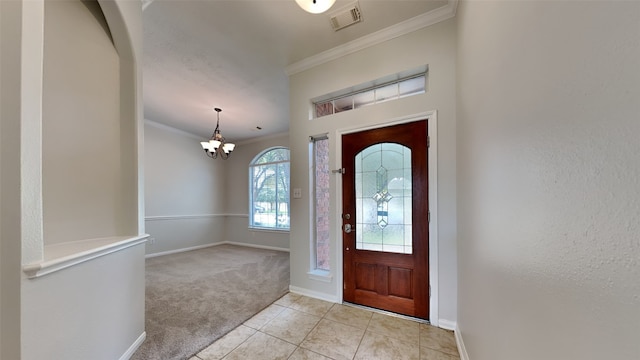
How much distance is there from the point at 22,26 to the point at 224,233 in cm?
574

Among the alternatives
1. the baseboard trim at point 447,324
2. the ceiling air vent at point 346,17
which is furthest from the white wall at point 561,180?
the ceiling air vent at point 346,17

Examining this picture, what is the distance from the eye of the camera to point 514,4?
82 centimetres

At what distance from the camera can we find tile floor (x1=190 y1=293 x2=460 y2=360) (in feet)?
5.40

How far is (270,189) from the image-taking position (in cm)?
569

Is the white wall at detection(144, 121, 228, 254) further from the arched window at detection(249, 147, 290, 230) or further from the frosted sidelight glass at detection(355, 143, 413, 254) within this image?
the frosted sidelight glass at detection(355, 143, 413, 254)

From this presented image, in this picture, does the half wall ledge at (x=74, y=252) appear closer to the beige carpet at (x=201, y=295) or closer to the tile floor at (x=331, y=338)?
the beige carpet at (x=201, y=295)

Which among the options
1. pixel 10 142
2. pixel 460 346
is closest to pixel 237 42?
pixel 10 142

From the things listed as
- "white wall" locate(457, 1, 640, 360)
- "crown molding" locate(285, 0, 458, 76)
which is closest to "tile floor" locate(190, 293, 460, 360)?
"white wall" locate(457, 1, 640, 360)

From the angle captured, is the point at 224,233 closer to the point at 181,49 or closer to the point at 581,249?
the point at 181,49

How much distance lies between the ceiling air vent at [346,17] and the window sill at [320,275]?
266cm

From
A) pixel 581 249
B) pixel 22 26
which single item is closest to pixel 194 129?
pixel 22 26

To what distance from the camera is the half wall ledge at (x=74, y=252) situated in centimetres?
101

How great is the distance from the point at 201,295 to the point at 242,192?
3.50 meters

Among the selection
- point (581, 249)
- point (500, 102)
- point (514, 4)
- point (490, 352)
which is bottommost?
point (490, 352)
